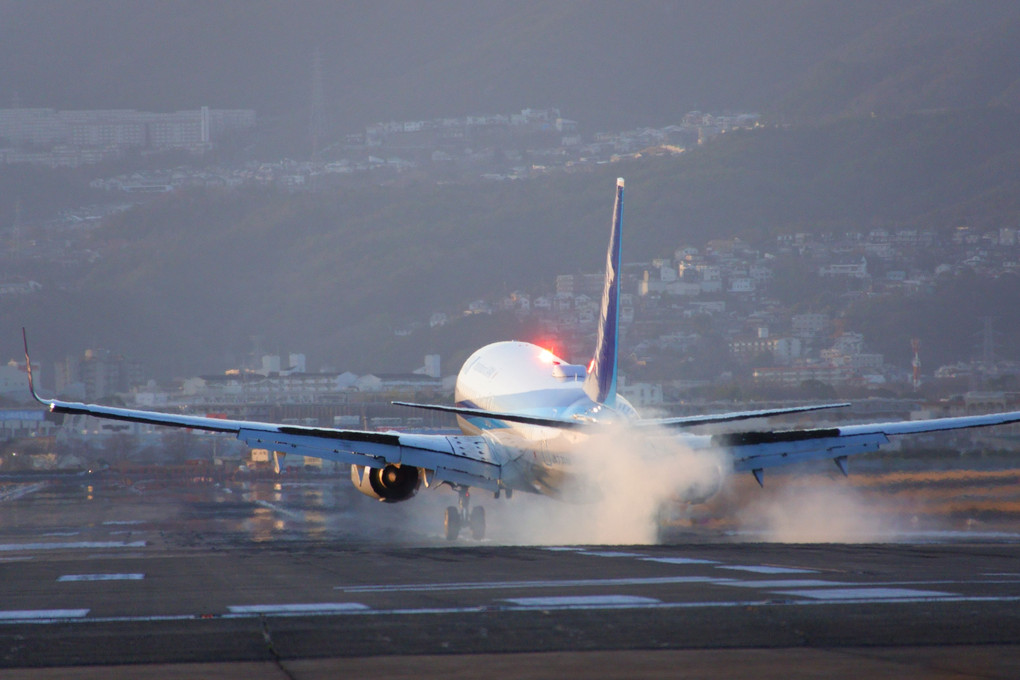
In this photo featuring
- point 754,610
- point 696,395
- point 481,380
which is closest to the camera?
point 754,610

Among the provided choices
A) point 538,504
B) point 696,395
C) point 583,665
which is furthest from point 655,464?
point 696,395

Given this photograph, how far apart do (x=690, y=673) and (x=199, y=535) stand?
3737 centimetres

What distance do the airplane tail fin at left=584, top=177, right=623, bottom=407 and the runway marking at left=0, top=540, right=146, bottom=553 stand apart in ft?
46.6

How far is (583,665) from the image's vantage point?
11.6 meters

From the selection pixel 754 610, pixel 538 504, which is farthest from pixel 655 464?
pixel 754 610

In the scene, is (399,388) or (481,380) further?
(399,388)

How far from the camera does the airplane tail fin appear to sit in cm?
4066

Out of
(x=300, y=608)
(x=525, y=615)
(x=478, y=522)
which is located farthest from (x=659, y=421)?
(x=525, y=615)

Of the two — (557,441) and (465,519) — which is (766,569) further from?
(465,519)

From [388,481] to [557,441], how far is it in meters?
5.21

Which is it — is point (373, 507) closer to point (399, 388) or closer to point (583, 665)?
point (583, 665)

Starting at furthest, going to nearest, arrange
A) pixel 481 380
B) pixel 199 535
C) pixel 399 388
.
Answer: pixel 399 388
pixel 481 380
pixel 199 535

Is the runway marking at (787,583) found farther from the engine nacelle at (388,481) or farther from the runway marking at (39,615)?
the engine nacelle at (388,481)

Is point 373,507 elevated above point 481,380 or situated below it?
below
